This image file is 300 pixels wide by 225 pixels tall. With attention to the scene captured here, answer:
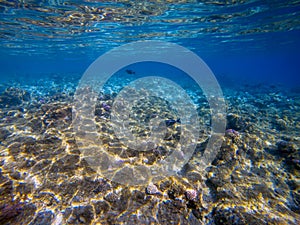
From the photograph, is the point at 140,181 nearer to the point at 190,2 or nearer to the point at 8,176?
the point at 8,176

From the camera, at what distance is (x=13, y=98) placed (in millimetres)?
15500

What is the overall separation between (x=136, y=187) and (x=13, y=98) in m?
16.7

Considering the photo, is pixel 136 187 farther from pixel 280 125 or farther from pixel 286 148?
pixel 280 125

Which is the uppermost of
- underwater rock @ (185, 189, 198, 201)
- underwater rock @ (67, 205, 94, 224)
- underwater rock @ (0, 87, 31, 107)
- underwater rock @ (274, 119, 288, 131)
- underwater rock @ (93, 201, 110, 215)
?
underwater rock @ (274, 119, 288, 131)

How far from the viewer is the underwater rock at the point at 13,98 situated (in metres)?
14.9

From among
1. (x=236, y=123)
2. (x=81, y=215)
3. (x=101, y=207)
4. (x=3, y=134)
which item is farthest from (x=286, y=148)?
(x=3, y=134)

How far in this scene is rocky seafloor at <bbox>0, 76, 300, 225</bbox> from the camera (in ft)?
14.4

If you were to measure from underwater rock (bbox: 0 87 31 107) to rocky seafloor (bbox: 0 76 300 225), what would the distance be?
9.08 m

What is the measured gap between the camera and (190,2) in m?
13.4

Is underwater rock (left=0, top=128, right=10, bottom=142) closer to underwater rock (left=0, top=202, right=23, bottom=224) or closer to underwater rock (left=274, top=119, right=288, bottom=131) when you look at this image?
underwater rock (left=0, top=202, right=23, bottom=224)

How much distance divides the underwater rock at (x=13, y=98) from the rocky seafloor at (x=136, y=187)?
908 centimetres

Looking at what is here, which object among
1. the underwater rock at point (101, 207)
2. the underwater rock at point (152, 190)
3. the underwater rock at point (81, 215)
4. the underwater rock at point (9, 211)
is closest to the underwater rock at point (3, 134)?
the underwater rock at point (9, 211)

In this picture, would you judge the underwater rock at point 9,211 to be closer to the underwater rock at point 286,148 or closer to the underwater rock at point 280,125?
the underwater rock at point 286,148

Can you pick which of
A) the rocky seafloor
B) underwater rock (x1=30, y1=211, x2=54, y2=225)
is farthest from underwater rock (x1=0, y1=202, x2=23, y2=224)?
underwater rock (x1=30, y1=211, x2=54, y2=225)
